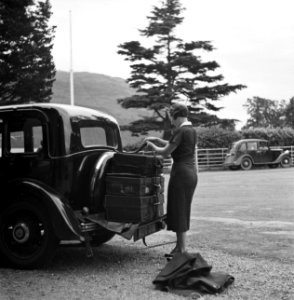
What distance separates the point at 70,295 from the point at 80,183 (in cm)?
160

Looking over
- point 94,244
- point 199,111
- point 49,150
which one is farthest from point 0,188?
point 199,111

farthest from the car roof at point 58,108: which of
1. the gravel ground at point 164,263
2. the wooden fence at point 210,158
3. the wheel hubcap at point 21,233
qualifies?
the wooden fence at point 210,158

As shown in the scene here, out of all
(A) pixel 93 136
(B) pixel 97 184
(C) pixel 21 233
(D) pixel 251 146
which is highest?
(A) pixel 93 136

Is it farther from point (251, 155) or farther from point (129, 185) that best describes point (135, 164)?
point (251, 155)

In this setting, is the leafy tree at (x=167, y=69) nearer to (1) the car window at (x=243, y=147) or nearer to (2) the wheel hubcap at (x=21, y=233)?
(1) the car window at (x=243, y=147)

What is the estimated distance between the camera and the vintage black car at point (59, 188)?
5.98m

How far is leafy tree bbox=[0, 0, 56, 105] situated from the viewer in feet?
100

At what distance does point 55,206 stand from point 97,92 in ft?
458

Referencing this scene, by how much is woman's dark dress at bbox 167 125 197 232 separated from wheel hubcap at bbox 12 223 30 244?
1.74 meters

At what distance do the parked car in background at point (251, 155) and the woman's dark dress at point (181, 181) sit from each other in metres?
25.3

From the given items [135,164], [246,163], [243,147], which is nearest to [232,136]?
[243,147]

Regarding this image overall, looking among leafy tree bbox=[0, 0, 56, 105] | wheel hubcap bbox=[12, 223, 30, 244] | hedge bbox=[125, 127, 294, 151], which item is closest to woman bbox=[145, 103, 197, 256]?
wheel hubcap bbox=[12, 223, 30, 244]

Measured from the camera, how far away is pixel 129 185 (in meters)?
Result: 5.96

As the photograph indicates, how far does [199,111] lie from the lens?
42969mm
